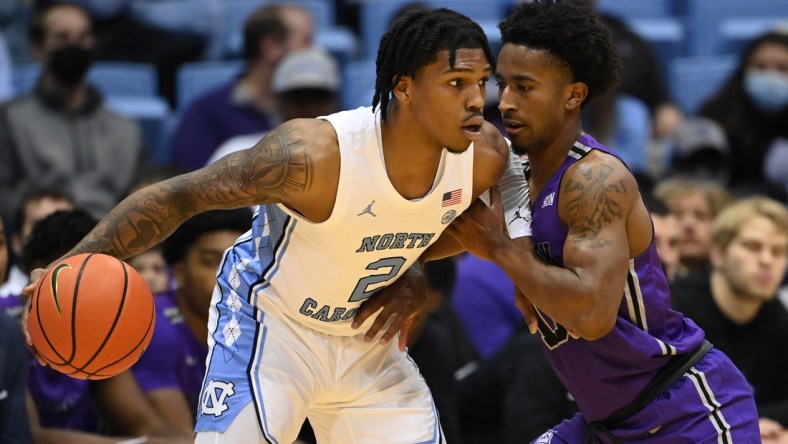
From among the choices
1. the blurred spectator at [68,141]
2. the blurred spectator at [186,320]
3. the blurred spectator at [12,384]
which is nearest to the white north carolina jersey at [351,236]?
the blurred spectator at [12,384]

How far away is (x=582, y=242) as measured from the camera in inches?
175

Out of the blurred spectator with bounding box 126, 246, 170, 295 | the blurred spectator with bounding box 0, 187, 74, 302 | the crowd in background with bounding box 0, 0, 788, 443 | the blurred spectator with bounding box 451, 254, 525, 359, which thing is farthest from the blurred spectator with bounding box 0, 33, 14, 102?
the blurred spectator with bounding box 451, 254, 525, 359

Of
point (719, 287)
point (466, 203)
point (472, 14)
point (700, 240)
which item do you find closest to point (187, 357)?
point (466, 203)

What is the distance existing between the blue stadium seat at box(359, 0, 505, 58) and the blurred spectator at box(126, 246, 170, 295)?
11.7 ft

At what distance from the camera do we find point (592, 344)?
4.66 meters

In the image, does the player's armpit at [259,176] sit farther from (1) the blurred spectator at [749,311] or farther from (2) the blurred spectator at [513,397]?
(1) the blurred spectator at [749,311]

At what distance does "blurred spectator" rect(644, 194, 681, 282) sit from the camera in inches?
295

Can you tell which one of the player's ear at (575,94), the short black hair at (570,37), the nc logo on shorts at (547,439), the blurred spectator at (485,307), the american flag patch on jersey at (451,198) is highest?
the short black hair at (570,37)

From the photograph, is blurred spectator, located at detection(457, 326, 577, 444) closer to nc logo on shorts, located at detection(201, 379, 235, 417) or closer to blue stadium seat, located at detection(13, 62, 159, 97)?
nc logo on shorts, located at detection(201, 379, 235, 417)

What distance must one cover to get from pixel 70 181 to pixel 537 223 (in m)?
4.26

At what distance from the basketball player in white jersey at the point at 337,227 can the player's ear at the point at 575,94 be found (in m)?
0.32

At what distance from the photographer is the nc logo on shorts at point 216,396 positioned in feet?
15.1

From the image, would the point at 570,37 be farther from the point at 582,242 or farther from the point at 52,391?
the point at 52,391

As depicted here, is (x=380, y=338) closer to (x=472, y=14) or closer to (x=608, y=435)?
(x=608, y=435)
